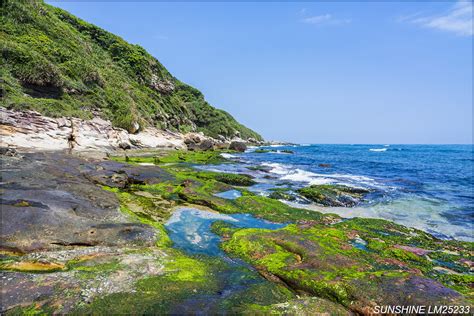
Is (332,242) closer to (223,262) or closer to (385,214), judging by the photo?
(223,262)

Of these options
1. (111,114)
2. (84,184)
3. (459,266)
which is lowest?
(459,266)

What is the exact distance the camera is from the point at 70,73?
38.0 m

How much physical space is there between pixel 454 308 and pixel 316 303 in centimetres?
268

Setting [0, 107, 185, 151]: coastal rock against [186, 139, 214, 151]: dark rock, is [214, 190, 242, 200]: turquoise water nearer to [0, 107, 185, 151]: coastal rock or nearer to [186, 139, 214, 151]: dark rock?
[0, 107, 185, 151]: coastal rock

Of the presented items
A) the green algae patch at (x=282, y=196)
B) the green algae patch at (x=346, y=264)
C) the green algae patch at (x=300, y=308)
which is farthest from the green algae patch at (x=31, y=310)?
the green algae patch at (x=282, y=196)

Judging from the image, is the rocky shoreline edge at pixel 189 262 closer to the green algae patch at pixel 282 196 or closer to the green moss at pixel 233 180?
the green algae patch at pixel 282 196

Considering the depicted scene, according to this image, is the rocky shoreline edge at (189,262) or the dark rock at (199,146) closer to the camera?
the rocky shoreline edge at (189,262)

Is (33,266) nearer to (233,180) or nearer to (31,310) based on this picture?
(31,310)

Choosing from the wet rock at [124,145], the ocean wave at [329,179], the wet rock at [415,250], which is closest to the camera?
the wet rock at [415,250]

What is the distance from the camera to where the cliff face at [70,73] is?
29.8 metres

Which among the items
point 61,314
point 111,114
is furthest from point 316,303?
point 111,114

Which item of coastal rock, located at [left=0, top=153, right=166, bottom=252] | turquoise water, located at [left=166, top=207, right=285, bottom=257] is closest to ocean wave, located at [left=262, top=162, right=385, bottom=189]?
turquoise water, located at [left=166, top=207, right=285, bottom=257]

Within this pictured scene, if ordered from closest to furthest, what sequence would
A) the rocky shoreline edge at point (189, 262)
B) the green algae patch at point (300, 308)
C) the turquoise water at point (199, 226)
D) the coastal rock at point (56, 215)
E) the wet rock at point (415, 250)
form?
1. the green algae patch at point (300, 308)
2. the rocky shoreline edge at point (189, 262)
3. the coastal rock at point (56, 215)
4. the turquoise water at point (199, 226)
5. the wet rock at point (415, 250)

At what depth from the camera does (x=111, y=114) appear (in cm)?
3881
